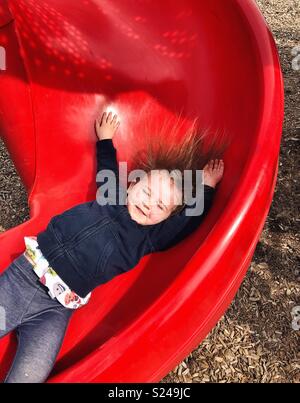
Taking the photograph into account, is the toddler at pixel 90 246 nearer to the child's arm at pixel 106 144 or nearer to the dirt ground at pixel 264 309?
the child's arm at pixel 106 144

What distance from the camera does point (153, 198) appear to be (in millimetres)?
1441

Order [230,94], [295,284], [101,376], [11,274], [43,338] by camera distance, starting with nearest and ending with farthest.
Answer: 1. [101,376]
2. [43,338]
3. [11,274]
4. [230,94]
5. [295,284]

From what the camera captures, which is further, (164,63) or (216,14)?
(164,63)

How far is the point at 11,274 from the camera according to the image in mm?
1538

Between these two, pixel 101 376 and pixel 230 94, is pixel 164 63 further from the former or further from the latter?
pixel 101 376

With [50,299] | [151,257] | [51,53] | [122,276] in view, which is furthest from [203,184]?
[51,53]

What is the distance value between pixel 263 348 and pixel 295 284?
0.93ft

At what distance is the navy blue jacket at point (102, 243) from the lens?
148 centimetres

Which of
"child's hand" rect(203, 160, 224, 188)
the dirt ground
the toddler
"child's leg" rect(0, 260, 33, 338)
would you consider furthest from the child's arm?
the dirt ground

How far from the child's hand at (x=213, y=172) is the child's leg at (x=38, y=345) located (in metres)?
0.58

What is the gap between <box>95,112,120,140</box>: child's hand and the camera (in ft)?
6.16

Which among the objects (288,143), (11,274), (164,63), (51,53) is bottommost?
(288,143)

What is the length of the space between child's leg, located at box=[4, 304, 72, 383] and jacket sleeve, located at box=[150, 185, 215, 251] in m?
0.36

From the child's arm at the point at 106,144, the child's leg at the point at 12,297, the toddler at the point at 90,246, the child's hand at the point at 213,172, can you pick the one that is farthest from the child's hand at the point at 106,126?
the child's leg at the point at 12,297
